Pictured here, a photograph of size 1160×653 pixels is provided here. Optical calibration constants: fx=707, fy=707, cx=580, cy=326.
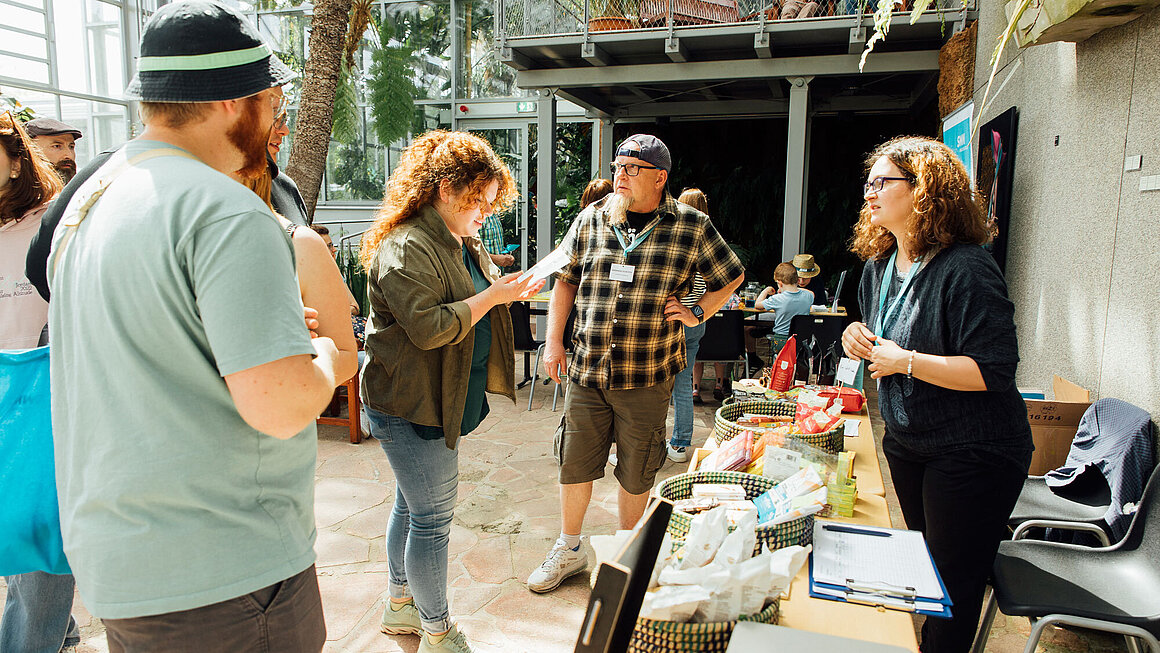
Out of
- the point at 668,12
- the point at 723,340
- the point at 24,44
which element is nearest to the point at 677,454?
the point at 723,340

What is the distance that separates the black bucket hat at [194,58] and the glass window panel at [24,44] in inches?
444

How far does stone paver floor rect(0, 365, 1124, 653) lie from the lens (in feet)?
9.16

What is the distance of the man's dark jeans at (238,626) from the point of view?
110cm

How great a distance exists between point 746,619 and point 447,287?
1431 mm

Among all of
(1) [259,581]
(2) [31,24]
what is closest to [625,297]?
(1) [259,581]

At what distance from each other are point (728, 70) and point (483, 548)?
6173 mm

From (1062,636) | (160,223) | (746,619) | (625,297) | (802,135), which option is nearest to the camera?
Answer: (160,223)

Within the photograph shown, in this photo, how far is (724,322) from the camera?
19.9ft

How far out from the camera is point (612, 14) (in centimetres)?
797

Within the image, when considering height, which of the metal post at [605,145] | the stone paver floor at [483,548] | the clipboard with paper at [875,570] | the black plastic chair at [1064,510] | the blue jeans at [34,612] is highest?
the metal post at [605,145]

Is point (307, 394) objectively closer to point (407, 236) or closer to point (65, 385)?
point (65, 385)

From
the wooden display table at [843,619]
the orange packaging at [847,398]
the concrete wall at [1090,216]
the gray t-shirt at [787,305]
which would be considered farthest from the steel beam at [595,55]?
the wooden display table at [843,619]

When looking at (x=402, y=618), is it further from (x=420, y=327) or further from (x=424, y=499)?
(x=420, y=327)

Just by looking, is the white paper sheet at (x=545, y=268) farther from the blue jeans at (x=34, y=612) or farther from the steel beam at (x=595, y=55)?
the steel beam at (x=595, y=55)
